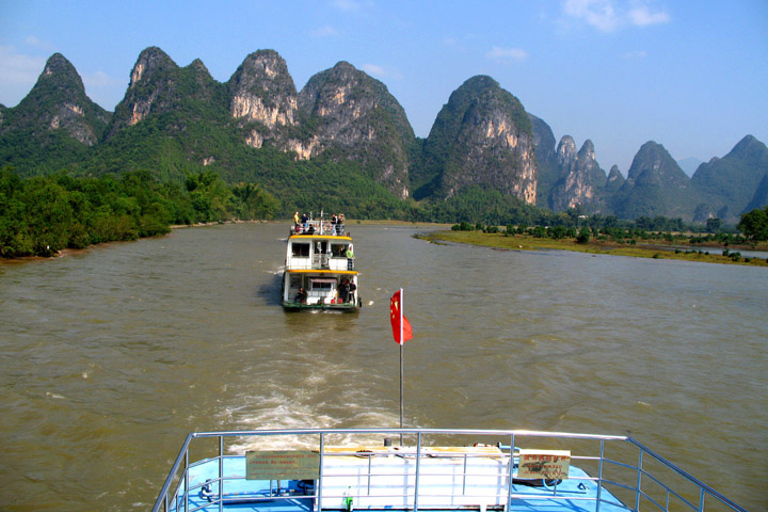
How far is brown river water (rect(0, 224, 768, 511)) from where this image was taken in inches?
395

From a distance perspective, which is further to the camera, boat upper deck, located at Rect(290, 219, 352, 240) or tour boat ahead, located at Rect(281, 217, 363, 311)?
boat upper deck, located at Rect(290, 219, 352, 240)

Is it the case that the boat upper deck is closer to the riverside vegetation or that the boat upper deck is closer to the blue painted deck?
the blue painted deck

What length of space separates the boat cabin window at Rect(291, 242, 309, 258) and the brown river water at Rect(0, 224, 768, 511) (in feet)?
8.03

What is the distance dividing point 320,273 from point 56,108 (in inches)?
7335

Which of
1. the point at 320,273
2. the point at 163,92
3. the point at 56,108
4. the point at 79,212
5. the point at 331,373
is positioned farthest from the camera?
the point at 163,92

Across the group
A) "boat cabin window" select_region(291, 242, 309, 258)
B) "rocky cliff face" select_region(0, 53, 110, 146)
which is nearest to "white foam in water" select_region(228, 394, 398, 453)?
"boat cabin window" select_region(291, 242, 309, 258)

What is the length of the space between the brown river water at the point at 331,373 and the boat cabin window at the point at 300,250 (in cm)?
245

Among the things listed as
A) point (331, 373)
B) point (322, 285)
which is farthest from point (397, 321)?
point (322, 285)

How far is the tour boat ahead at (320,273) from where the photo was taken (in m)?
20.7

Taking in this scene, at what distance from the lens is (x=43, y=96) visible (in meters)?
171

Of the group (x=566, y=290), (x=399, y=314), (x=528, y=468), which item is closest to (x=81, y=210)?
(x=566, y=290)

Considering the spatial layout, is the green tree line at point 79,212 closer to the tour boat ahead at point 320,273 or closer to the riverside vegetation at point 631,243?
the tour boat ahead at point 320,273

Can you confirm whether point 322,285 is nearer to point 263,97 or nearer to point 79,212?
point 79,212

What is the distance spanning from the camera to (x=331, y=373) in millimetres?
14633
